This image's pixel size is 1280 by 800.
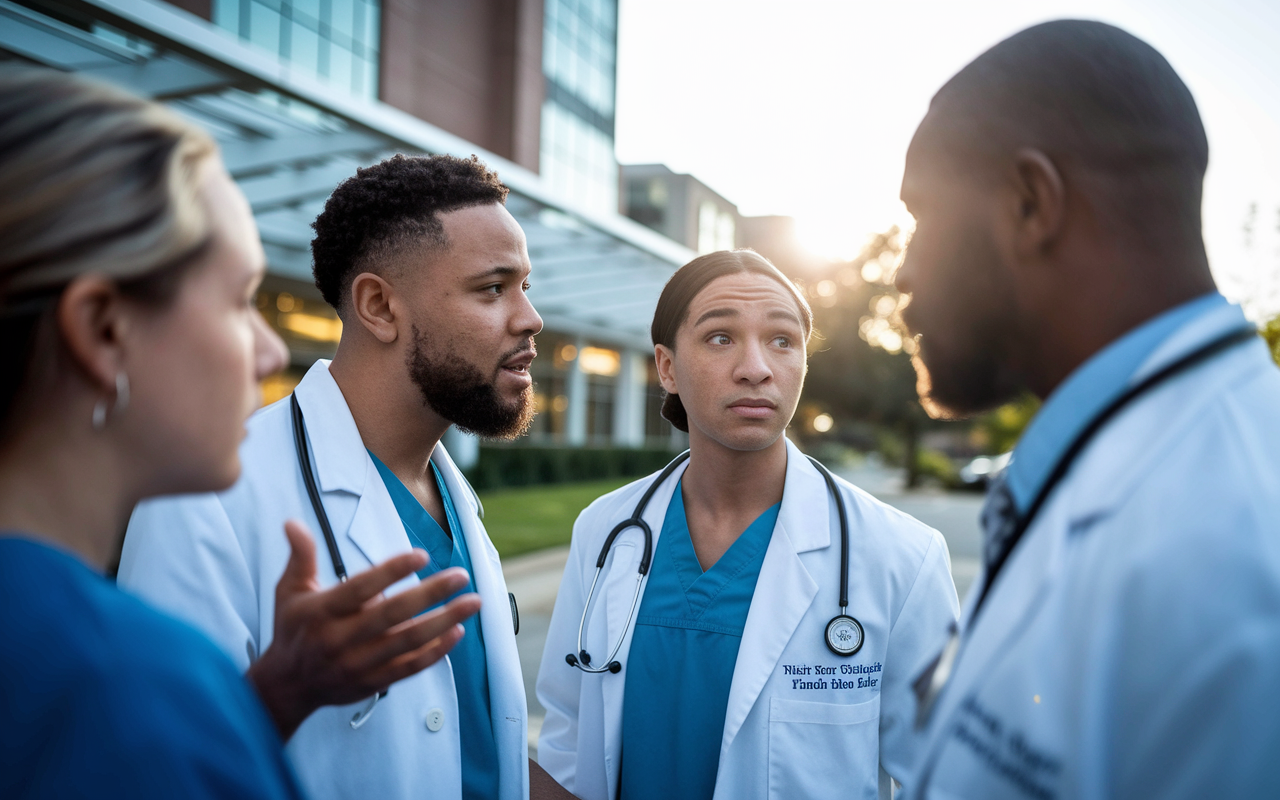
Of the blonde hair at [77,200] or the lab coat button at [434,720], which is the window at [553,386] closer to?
the lab coat button at [434,720]

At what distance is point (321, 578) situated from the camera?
198 centimetres

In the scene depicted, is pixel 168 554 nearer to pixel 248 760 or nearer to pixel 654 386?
pixel 248 760

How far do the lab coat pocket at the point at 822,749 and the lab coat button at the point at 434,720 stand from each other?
2.94 ft

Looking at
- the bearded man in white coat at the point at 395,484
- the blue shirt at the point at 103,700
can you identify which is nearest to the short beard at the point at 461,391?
the bearded man in white coat at the point at 395,484

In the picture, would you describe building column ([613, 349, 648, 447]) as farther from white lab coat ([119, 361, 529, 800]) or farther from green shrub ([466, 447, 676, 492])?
white lab coat ([119, 361, 529, 800])

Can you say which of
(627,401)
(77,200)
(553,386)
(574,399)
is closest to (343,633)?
(77,200)

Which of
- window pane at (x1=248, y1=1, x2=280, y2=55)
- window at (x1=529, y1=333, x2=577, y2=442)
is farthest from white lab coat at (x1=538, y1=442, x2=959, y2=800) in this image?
window at (x1=529, y1=333, x2=577, y2=442)

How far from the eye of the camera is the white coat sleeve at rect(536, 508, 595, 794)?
8.25ft

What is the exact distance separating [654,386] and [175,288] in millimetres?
31904

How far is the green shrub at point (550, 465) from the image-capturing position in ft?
59.4

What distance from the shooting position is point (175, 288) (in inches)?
38.0

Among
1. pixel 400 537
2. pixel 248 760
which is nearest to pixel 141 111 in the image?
pixel 248 760

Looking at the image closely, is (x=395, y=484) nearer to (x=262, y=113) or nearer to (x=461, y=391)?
(x=461, y=391)

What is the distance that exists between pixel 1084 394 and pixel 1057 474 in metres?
0.11
